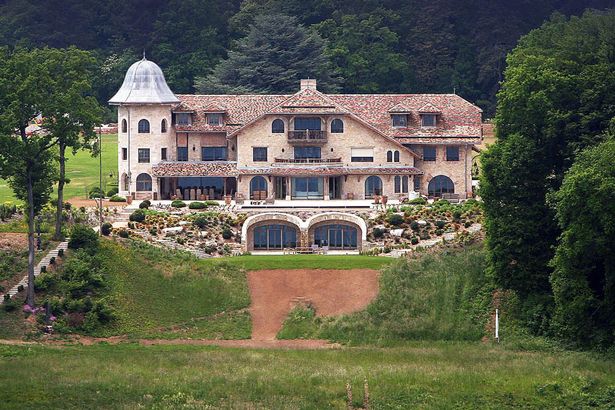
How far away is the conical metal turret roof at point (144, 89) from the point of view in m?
121

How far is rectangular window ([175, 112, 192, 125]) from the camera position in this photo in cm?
12250

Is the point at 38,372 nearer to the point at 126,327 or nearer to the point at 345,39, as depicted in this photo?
the point at 126,327

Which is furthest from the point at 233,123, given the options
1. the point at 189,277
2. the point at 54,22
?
the point at 54,22

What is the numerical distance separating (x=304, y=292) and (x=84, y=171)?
43541mm

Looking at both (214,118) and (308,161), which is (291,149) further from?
(214,118)

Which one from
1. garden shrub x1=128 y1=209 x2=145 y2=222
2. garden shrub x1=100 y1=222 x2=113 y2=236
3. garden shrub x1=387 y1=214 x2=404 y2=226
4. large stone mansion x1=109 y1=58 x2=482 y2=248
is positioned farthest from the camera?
large stone mansion x1=109 y1=58 x2=482 y2=248

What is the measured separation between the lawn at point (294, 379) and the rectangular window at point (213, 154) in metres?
37.2

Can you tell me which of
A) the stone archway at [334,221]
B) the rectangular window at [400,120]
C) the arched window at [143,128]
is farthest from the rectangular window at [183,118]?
the stone archway at [334,221]

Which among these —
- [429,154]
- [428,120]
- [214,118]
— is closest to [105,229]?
[214,118]

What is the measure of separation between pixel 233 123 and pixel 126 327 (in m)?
→ 32.4

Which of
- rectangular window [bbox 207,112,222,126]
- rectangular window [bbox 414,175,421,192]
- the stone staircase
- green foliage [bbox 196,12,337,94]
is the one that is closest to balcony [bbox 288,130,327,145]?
rectangular window [bbox 207,112,222,126]

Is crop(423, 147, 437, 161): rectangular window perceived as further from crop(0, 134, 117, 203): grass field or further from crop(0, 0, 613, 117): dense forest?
crop(0, 0, 613, 117): dense forest

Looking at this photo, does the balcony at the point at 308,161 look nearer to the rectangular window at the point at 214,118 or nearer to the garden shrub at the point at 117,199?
the rectangular window at the point at 214,118

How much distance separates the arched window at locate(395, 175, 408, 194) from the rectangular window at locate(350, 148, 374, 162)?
2.32 m
